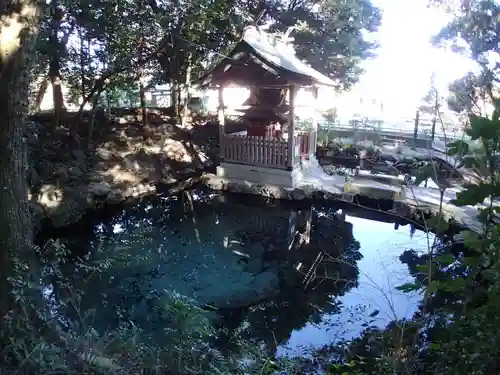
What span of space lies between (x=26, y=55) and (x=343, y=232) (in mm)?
6370

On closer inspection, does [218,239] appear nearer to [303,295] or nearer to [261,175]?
[303,295]

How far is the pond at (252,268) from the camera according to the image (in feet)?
14.4

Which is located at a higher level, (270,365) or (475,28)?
(475,28)

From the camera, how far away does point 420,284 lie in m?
1.70

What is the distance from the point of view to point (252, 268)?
594 cm

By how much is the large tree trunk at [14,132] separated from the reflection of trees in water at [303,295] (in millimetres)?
2400

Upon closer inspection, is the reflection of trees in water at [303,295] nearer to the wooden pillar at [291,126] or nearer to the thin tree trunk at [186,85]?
the wooden pillar at [291,126]

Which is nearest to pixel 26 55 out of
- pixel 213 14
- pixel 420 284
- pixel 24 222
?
pixel 24 222

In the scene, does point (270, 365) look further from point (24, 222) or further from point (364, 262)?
point (364, 262)

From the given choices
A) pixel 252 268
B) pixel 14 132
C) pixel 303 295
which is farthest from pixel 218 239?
pixel 14 132

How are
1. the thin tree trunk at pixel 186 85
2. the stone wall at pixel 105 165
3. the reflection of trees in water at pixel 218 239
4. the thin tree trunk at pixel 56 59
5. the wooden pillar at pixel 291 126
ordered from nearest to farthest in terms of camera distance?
the reflection of trees in water at pixel 218 239
the stone wall at pixel 105 165
the thin tree trunk at pixel 56 59
the wooden pillar at pixel 291 126
the thin tree trunk at pixel 186 85

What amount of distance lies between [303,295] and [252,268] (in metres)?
1.14

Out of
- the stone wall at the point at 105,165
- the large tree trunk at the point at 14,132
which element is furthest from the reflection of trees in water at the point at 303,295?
the stone wall at the point at 105,165

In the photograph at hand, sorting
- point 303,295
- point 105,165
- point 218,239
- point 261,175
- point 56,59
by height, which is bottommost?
point 303,295
